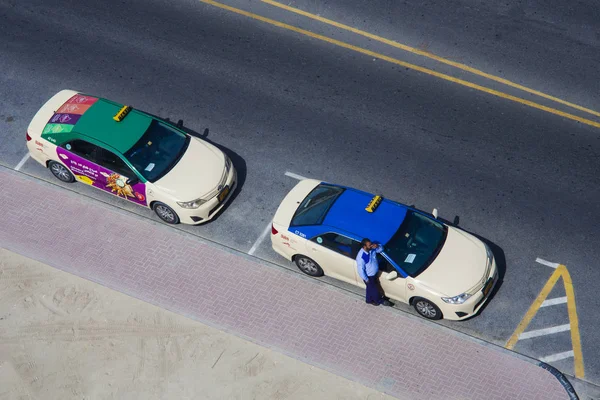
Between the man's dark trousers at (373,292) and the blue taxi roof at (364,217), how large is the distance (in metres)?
0.73

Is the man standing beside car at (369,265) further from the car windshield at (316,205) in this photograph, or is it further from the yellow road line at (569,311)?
the yellow road line at (569,311)

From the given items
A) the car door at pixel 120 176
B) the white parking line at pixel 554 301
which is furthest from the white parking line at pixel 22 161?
the white parking line at pixel 554 301

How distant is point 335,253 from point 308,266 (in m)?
0.94

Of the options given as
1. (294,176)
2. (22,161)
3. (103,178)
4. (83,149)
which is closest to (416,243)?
(294,176)

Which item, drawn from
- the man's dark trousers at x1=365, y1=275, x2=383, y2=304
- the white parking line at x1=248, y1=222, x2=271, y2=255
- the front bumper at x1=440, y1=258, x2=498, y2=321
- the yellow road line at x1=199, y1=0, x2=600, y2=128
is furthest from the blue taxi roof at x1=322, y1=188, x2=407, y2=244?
the yellow road line at x1=199, y1=0, x2=600, y2=128

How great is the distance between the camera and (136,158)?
16000 mm

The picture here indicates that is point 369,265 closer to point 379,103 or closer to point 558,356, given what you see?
point 558,356

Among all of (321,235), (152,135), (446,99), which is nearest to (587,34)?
(446,99)

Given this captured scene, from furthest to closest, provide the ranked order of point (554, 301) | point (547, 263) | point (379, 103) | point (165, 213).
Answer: point (379, 103), point (165, 213), point (547, 263), point (554, 301)

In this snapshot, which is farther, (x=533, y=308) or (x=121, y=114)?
(x=121, y=114)

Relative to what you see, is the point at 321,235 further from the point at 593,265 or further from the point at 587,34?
the point at 587,34

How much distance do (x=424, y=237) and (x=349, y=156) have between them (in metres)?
3.31

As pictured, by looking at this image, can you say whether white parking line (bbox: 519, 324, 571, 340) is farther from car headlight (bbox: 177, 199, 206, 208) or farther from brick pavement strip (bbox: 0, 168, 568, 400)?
car headlight (bbox: 177, 199, 206, 208)

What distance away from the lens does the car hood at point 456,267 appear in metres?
14.3
